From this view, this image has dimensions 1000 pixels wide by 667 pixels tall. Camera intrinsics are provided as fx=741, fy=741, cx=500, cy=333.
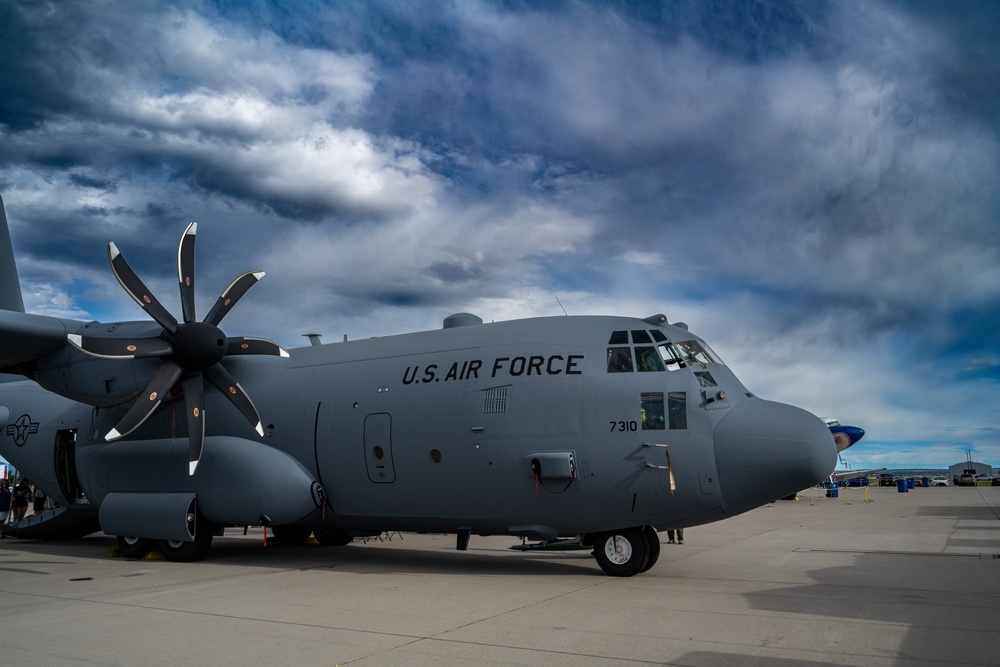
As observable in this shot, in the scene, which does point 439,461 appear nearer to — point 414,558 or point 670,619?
point 414,558

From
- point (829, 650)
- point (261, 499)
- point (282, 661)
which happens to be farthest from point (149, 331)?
point (829, 650)

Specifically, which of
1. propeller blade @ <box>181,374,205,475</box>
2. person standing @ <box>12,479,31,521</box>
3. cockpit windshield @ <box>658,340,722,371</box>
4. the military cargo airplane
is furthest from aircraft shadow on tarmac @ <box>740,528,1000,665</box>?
person standing @ <box>12,479,31,521</box>

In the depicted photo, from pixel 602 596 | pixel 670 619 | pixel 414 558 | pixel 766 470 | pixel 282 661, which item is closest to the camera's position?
pixel 282 661

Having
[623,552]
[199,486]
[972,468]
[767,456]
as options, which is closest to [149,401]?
[199,486]

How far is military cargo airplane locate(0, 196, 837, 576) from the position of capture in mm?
12016

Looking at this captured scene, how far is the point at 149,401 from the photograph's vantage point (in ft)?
47.1

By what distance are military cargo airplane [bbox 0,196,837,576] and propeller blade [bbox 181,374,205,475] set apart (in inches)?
1.8

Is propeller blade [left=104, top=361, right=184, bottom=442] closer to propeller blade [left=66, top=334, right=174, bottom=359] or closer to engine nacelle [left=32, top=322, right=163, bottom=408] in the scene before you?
propeller blade [left=66, top=334, right=174, bottom=359]

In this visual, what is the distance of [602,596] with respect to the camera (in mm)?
10781

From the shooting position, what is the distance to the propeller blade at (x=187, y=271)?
15.6 meters

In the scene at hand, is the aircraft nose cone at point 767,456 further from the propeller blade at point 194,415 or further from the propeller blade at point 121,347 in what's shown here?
the propeller blade at point 121,347

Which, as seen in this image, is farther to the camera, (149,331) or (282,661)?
Result: (149,331)

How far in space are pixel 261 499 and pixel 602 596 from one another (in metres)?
7.67

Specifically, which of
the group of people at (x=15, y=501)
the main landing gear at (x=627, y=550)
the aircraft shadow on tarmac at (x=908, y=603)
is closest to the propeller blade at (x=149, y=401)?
the group of people at (x=15, y=501)
